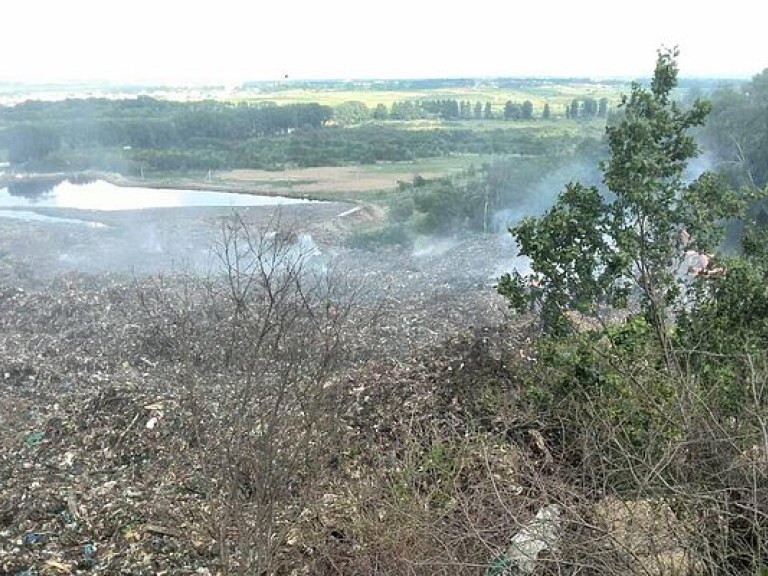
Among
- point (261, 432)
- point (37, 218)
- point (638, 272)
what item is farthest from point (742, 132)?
point (37, 218)

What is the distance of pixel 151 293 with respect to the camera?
15906mm

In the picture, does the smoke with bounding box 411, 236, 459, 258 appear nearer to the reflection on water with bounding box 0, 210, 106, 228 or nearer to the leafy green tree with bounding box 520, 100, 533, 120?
the reflection on water with bounding box 0, 210, 106, 228

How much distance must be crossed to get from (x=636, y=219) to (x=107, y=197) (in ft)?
114

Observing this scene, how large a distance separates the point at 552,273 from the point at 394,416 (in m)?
2.22

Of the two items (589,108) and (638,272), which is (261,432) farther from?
(589,108)

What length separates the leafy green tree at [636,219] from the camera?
7.16 m

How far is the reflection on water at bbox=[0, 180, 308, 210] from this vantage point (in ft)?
116

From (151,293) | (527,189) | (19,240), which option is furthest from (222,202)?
(151,293)

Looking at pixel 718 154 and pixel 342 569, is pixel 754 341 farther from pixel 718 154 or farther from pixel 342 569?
pixel 718 154

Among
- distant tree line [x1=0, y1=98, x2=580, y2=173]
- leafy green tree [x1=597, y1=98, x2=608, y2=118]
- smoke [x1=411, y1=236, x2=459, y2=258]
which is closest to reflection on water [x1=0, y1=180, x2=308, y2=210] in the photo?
distant tree line [x1=0, y1=98, x2=580, y2=173]

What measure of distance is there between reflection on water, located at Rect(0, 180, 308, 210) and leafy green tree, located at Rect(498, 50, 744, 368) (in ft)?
91.9

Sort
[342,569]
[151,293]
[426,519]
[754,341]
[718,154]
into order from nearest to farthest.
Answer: [426,519] < [342,569] < [754,341] < [151,293] < [718,154]

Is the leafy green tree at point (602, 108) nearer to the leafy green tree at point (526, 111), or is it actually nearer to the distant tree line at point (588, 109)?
the distant tree line at point (588, 109)

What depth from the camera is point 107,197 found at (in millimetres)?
38094
